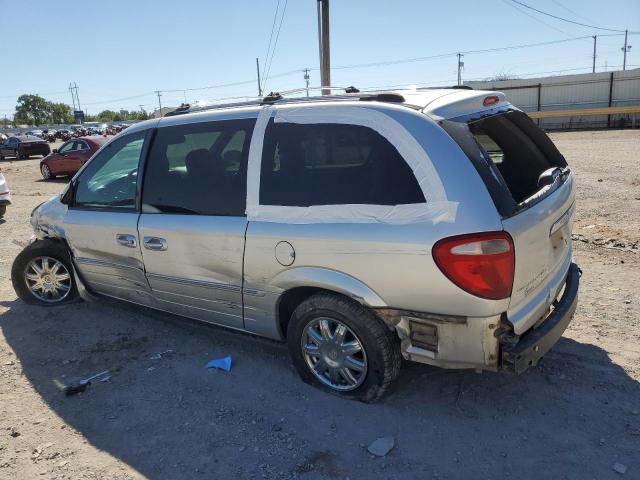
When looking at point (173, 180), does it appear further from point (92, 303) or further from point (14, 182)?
point (14, 182)

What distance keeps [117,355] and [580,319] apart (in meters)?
3.84

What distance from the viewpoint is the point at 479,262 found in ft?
8.43

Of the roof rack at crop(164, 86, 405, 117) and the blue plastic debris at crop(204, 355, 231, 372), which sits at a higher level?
the roof rack at crop(164, 86, 405, 117)

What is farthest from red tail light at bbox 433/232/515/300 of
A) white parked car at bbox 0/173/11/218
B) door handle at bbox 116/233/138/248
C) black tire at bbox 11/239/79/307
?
white parked car at bbox 0/173/11/218

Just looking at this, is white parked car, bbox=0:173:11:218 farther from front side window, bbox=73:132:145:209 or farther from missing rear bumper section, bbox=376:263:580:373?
missing rear bumper section, bbox=376:263:580:373

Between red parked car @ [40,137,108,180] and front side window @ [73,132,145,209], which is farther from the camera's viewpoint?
red parked car @ [40,137,108,180]

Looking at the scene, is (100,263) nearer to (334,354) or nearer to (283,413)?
(283,413)

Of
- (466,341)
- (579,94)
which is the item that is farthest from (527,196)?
(579,94)

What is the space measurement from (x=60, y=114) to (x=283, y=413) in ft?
460

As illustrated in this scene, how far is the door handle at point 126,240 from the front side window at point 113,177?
23cm

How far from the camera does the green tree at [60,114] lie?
124m

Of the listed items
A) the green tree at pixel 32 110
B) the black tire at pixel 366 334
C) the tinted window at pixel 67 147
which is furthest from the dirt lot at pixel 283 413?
the green tree at pixel 32 110

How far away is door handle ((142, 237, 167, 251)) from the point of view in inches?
148

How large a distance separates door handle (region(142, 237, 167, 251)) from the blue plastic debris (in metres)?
0.94
